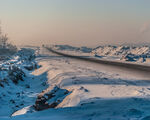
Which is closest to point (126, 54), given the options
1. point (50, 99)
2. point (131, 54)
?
point (131, 54)

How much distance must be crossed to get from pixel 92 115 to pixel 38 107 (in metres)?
2.94

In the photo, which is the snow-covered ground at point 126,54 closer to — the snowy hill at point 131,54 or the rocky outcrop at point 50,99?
the snowy hill at point 131,54

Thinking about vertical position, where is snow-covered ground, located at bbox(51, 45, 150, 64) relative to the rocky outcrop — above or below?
above

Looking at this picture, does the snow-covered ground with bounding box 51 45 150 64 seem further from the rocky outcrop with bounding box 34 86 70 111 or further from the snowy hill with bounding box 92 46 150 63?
the rocky outcrop with bounding box 34 86 70 111

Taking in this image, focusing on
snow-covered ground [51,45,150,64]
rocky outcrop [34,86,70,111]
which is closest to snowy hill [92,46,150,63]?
snow-covered ground [51,45,150,64]

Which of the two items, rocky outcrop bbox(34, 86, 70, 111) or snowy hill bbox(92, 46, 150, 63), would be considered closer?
rocky outcrop bbox(34, 86, 70, 111)

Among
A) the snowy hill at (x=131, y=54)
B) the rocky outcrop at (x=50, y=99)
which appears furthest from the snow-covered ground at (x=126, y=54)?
the rocky outcrop at (x=50, y=99)

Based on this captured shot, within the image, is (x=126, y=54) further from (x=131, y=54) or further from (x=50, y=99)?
(x=50, y=99)

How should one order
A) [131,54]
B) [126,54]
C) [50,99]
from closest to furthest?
[50,99] → [126,54] → [131,54]

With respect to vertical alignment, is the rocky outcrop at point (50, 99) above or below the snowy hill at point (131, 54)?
below

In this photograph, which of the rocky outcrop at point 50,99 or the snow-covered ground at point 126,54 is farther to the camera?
the snow-covered ground at point 126,54

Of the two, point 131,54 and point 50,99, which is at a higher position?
point 131,54

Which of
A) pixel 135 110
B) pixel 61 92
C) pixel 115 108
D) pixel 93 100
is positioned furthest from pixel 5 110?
pixel 135 110

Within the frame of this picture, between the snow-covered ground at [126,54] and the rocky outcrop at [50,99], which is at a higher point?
the snow-covered ground at [126,54]
